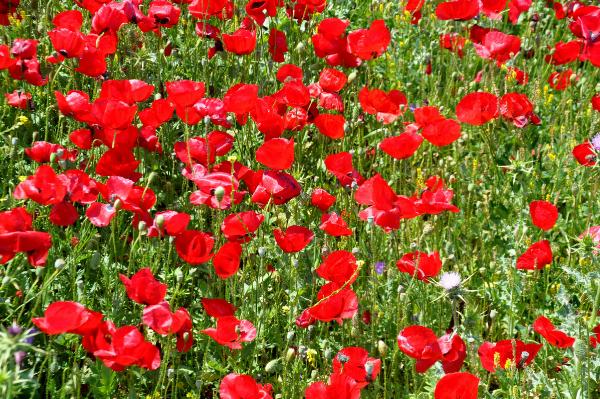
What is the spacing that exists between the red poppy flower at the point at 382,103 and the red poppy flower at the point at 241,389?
1551 mm

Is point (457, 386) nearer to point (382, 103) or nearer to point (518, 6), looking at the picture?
point (382, 103)

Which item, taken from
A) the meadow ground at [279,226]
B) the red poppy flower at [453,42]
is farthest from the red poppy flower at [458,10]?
the red poppy flower at [453,42]

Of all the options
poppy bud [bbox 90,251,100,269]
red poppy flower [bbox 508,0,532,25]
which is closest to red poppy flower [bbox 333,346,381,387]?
poppy bud [bbox 90,251,100,269]

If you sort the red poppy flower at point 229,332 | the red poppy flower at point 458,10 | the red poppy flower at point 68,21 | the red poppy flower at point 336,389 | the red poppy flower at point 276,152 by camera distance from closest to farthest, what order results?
the red poppy flower at point 336,389 < the red poppy flower at point 229,332 < the red poppy flower at point 276,152 < the red poppy flower at point 68,21 < the red poppy flower at point 458,10

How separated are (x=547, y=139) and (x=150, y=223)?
2250 mm

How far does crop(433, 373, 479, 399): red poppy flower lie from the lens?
6.28 feet

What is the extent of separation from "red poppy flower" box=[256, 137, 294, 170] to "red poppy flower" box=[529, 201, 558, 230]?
826 mm

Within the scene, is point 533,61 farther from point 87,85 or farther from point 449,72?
point 87,85

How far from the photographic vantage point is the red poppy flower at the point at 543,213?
278cm

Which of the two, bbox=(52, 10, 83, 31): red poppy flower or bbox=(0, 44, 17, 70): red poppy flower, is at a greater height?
bbox=(52, 10, 83, 31): red poppy flower

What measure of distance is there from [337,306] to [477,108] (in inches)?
47.5

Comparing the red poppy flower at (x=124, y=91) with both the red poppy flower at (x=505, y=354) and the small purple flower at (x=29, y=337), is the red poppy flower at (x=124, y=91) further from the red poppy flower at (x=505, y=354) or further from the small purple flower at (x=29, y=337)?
the red poppy flower at (x=505, y=354)

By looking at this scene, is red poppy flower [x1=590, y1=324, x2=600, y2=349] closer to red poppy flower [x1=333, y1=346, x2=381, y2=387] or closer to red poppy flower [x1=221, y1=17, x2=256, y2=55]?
red poppy flower [x1=333, y1=346, x2=381, y2=387]

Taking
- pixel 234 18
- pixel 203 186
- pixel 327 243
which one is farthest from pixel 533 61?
pixel 203 186
